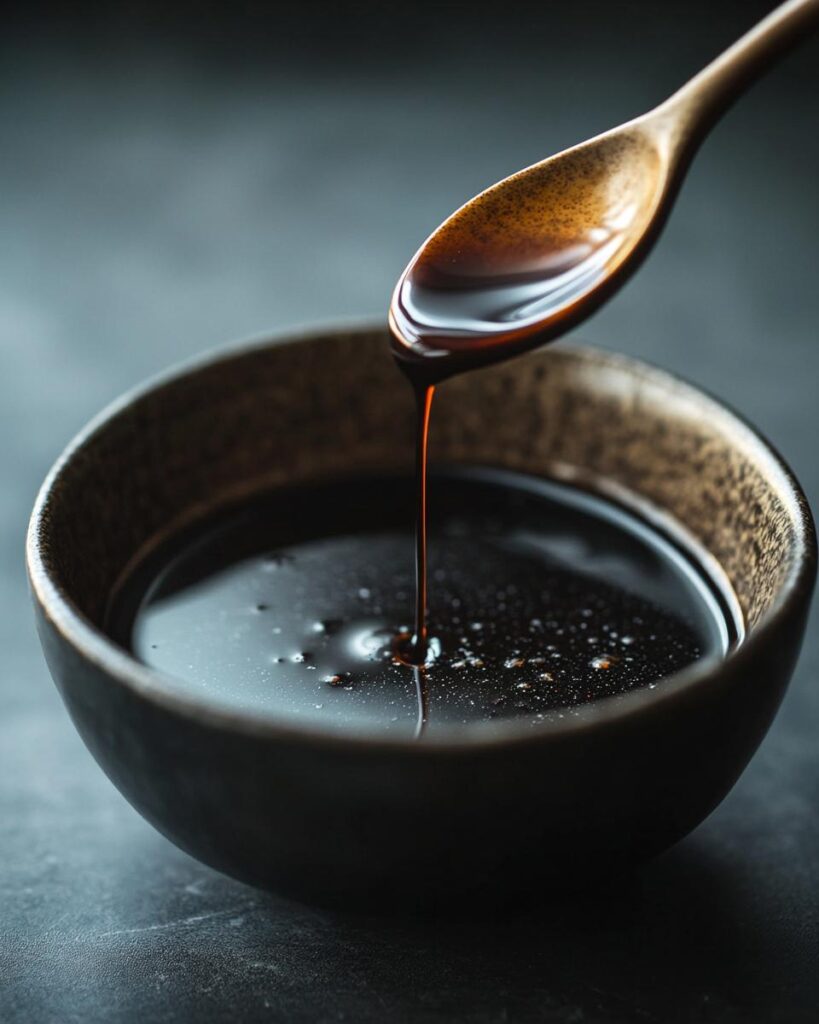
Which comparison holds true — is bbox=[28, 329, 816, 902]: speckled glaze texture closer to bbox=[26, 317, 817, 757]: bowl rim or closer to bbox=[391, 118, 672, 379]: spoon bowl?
bbox=[26, 317, 817, 757]: bowl rim

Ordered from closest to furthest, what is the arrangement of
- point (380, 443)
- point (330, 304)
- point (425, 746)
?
point (425, 746) → point (380, 443) → point (330, 304)

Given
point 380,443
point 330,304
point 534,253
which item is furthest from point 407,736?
point 330,304

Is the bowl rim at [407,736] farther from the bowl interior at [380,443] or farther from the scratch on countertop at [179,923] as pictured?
the scratch on countertop at [179,923]

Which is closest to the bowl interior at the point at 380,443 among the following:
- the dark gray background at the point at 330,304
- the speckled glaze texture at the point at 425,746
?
the speckled glaze texture at the point at 425,746

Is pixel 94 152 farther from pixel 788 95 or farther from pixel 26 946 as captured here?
pixel 26 946

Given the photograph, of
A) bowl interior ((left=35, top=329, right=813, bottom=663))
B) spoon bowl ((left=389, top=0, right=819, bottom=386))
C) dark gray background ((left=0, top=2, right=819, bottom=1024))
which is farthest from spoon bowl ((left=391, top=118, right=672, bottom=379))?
dark gray background ((left=0, top=2, right=819, bottom=1024))

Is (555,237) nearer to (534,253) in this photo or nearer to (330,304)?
(534,253)
